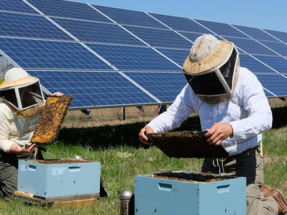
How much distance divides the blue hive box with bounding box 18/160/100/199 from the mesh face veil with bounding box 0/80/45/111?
728 mm

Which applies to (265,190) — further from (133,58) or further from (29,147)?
(133,58)

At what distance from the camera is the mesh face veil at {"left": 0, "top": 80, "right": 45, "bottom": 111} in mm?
6527

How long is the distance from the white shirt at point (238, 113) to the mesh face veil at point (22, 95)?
2.18m

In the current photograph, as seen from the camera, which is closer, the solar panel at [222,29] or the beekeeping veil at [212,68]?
the beekeeping veil at [212,68]

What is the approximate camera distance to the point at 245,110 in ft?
15.8

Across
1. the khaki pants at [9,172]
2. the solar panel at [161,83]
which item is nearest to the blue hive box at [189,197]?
the khaki pants at [9,172]

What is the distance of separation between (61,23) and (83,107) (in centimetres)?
497

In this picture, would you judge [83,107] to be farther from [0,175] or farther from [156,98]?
[0,175]

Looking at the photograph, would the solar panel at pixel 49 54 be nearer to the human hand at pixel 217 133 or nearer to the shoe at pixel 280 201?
the shoe at pixel 280 201

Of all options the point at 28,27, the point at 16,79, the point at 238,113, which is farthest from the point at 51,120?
the point at 28,27

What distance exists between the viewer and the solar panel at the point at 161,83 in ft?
39.2

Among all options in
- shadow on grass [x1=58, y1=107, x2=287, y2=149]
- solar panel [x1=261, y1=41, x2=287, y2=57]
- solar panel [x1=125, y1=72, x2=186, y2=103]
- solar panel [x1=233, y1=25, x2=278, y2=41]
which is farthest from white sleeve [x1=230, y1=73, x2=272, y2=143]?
solar panel [x1=233, y1=25, x2=278, y2=41]

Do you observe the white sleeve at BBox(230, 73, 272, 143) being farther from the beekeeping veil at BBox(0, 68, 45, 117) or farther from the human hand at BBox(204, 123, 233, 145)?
the beekeeping veil at BBox(0, 68, 45, 117)

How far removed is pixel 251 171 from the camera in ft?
16.7
